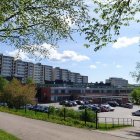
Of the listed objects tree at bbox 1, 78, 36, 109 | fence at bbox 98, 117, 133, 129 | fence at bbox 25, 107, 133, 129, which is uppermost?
tree at bbox 1, 78, 36, 109

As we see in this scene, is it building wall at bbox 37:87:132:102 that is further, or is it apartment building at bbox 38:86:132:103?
building wall at bbox 37:87:132:102

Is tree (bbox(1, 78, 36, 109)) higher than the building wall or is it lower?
lower

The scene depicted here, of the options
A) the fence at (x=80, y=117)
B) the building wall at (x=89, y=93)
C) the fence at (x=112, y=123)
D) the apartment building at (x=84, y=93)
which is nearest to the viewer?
the fence at (x=80, y=117)

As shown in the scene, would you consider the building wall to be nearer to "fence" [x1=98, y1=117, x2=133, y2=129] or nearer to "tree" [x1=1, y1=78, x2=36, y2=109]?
"tree" [x1=1, y1=78, x2=36, y2=109]

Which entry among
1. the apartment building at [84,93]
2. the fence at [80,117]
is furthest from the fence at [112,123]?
the apartment building at [84,93]

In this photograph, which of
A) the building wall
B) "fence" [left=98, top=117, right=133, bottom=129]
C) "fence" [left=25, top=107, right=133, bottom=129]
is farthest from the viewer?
the building wall

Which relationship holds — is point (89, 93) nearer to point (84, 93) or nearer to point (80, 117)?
point (84, 93)

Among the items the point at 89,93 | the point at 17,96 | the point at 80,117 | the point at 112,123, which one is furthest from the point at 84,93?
the point at 80,117

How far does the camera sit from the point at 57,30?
15.5 meters

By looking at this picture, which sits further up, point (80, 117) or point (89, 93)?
point (89, 93)

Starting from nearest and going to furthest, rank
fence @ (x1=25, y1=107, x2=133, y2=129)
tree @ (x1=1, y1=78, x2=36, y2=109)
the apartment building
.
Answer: fence @ (x1=25, y1=107, x2=133, y2=129), tree @ (x1=1, y1=78, x2=36, y2=109), the apartment building

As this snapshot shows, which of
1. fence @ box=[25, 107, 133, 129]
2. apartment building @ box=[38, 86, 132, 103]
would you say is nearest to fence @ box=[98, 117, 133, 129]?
fence @ box=[25, 107, 133, 129]

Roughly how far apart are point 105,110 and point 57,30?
209ft

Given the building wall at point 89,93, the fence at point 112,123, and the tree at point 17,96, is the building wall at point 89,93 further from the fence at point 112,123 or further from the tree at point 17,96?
the fence at point 112,123
